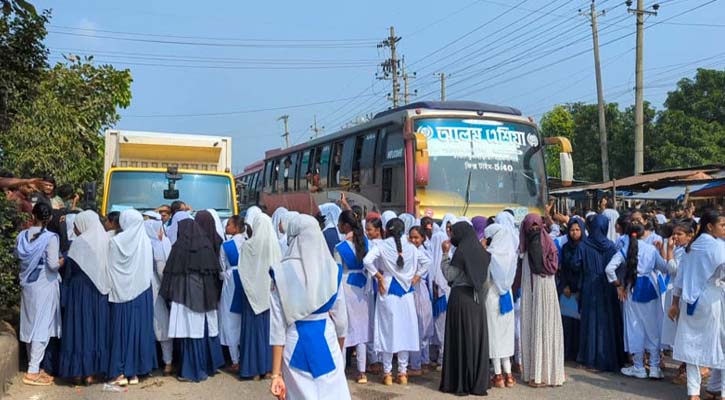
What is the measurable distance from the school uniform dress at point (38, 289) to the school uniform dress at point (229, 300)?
1603 millimetres

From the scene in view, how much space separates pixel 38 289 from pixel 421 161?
579 centimetres

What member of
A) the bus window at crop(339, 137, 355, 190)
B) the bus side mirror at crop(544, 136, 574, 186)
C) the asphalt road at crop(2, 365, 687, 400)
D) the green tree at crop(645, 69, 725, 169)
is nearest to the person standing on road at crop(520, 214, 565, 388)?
the asphalt road at crop(2, 365, 687, 400)

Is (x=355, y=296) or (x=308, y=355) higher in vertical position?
(x=355, y=296)

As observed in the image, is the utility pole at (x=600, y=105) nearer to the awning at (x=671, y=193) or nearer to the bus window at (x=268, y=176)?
the awning at (x=671, y=193)

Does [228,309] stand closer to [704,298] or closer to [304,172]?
[704,298]

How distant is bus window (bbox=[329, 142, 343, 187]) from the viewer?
14523mm

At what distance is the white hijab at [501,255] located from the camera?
20.9 feet

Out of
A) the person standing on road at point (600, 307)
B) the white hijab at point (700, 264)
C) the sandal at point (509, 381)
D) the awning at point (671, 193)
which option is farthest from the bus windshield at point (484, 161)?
the awning at point (671, 193)

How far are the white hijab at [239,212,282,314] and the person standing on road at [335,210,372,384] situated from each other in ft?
2.27

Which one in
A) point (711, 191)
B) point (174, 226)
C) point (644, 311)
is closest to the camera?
point (644, 311)

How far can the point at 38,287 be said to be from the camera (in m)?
6.54

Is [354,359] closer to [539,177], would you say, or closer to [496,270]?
[496,270]

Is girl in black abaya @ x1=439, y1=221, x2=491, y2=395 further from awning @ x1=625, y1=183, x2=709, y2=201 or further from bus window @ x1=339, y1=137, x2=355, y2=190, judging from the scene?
awning @ x1=625, y1=183, x2=709, y2=201

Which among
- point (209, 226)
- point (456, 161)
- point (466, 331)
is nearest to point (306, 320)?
point (466, 331)
